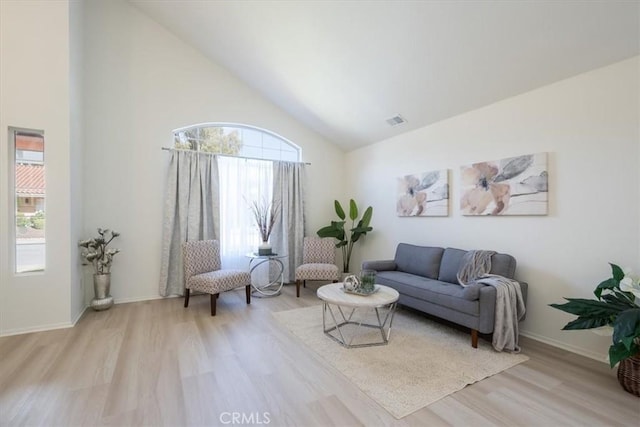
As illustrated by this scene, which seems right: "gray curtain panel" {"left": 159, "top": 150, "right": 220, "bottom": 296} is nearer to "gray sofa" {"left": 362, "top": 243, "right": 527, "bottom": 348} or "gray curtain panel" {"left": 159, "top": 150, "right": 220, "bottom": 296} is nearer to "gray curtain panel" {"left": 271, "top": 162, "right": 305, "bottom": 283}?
"gray curtain panel" {"left": 271, "top": 162, "right": 305, "bottom": 283}

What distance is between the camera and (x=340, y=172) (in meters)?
5.78

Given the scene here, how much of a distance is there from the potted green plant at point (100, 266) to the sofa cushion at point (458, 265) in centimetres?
417

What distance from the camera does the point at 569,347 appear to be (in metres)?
2.64

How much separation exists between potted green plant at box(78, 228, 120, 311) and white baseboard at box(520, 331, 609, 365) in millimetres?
4908

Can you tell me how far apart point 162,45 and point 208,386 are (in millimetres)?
4593

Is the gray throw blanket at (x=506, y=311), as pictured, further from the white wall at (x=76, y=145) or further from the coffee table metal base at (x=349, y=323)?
the white wall at (x=76, y=145)

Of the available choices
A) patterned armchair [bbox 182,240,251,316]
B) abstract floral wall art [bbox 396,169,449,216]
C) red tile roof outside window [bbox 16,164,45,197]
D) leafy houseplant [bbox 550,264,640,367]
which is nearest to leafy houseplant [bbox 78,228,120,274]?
red tile roof outside window [bbox 16,164,45,197]

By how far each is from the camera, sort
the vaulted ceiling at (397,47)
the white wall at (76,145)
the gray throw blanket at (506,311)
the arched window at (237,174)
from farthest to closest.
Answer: the arched window at (237,174) → the white wall at (76,145) → the gray throw blanket at (506,311) → the vaulted ceiling at (397,47)

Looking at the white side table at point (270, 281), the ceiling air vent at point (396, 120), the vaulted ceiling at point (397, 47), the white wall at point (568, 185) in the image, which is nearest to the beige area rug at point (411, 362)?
the white wall at point (568, 185)

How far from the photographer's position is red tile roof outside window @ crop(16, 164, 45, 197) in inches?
117

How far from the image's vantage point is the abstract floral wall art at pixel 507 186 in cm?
287

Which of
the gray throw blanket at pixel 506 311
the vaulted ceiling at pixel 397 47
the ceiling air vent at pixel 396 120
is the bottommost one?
the gray throw blanket at pixel 506 311

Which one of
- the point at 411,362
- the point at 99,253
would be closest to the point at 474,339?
the point at 411,362

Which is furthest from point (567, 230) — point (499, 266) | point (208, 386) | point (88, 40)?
point (88, 40)
